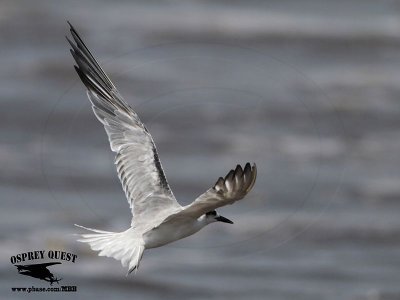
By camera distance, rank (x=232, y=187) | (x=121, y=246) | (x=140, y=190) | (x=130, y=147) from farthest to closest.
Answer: (x=130, y=147)
(x=140, y=190)
(x=121, y=246)
(x=232, y=187)

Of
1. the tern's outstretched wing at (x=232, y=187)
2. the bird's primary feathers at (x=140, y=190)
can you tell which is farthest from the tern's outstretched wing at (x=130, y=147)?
the tern's outstretched wing at (x=232, y=187)

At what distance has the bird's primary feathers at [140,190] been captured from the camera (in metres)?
7.96

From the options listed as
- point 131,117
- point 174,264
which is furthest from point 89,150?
point 131,117

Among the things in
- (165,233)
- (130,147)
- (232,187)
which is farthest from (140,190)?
(232,187)

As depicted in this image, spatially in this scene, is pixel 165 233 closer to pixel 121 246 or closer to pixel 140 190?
pixel 121 246

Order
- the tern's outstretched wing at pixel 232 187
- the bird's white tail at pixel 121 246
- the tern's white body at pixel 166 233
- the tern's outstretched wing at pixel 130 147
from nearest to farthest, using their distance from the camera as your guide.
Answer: the tern's outstretched wing at pixel 232 187 → the bird's white tail at pixel 121 246 → the tern's white body at pixel 166 233 → the tern's outstretched wing at pixel 130 147

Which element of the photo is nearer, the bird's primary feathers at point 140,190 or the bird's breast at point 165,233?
the bird's primary feathers at point 140,190

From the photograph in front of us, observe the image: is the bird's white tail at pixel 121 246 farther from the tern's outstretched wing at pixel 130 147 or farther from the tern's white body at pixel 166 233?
the tern's outstretched wing at pixel 130 147

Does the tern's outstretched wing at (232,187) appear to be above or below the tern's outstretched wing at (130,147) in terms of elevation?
below

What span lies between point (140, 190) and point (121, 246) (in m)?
0.79

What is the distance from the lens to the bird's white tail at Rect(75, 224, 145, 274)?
8.43 m

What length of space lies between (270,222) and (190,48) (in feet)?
13.6

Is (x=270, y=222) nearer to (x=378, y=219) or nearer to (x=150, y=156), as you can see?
(x=378, y=219)

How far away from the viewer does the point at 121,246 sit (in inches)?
339
